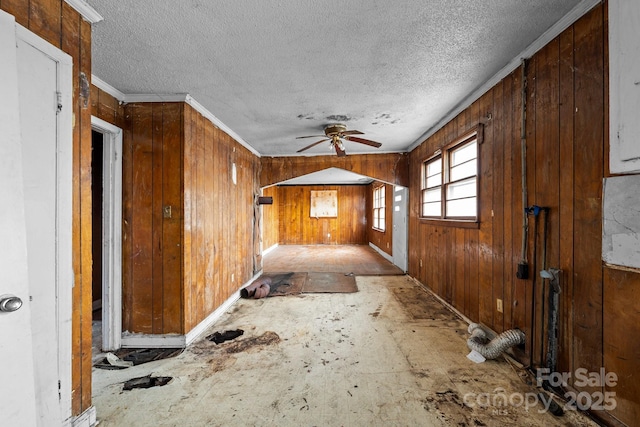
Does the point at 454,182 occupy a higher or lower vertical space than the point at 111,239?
higher

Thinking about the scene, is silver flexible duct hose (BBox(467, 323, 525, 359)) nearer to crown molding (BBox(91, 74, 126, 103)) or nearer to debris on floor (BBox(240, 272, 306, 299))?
debris on floor (BBox(240, 272, 306, 299))

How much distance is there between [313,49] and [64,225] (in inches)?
74.8

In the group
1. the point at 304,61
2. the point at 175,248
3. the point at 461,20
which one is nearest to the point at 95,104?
the point at 175,248

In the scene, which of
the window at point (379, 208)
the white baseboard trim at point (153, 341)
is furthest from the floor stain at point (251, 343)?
the window at point (379, 208)

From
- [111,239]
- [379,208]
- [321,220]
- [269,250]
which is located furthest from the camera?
[321,220]

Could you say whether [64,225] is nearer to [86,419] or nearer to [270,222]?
[86,419]

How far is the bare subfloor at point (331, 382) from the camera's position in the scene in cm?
166

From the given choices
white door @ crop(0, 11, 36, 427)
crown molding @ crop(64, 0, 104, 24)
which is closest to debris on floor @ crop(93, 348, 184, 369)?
white door @ crop(0, 11, 36, 427)

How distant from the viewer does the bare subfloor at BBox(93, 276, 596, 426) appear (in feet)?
5.46

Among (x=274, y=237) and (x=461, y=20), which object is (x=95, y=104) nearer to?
(x=461, y=20)

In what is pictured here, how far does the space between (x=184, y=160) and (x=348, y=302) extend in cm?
276

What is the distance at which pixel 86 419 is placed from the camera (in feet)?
5.24

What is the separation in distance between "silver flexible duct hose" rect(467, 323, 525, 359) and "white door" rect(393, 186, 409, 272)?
2966 mm

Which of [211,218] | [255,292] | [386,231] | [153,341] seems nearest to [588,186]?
[211,218]
